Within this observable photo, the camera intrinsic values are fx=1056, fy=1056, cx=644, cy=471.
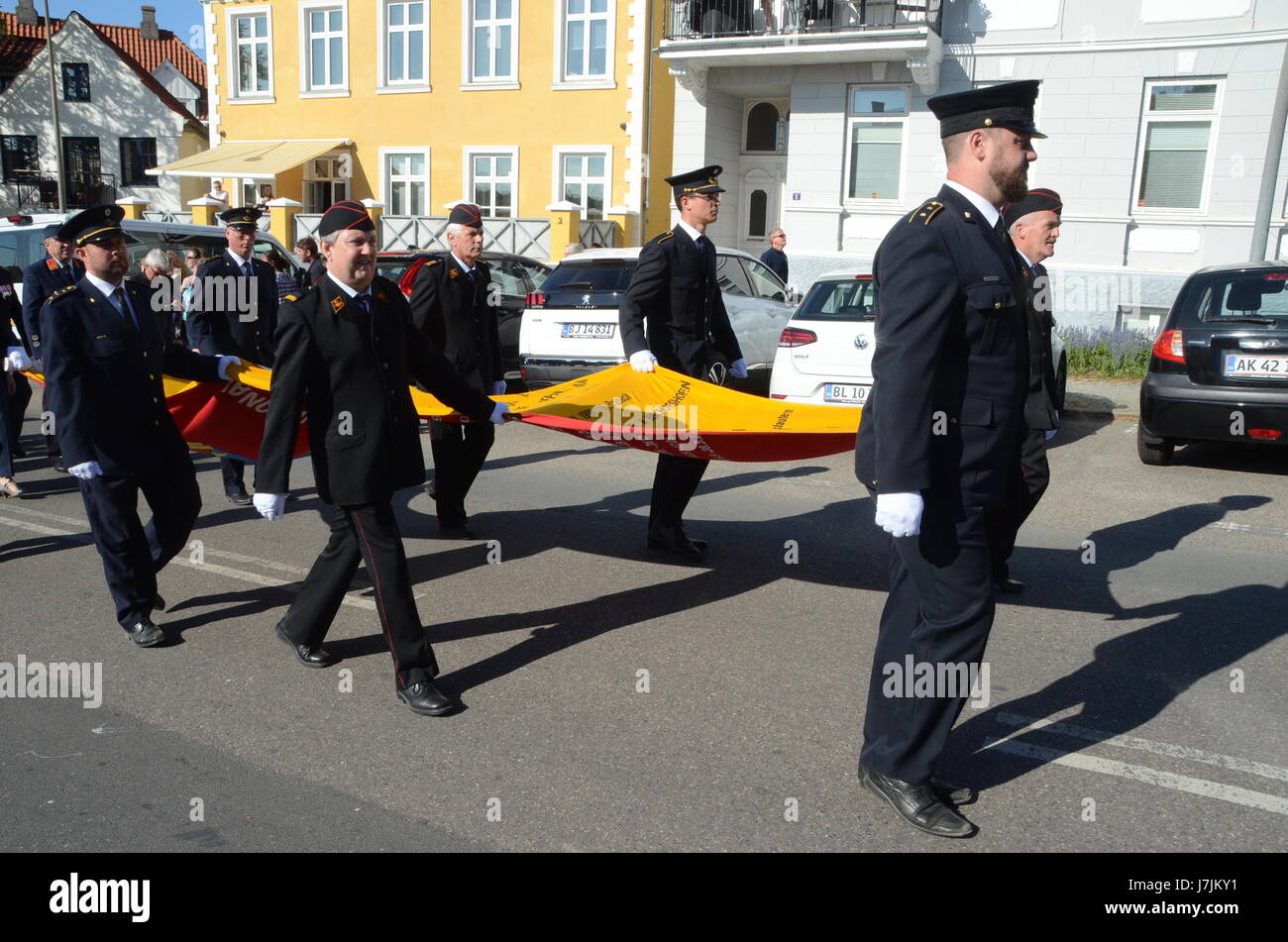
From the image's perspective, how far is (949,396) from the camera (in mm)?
3381

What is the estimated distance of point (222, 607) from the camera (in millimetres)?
5871

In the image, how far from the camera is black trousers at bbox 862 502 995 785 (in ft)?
11.3

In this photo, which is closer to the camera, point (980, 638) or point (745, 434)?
point (980, 638)

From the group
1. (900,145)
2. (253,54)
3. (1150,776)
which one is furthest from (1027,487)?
(253,54)

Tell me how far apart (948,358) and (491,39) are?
26.3 metres

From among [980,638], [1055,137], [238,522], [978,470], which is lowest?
[238,522]

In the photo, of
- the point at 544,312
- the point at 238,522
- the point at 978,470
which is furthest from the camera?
the point at 544,312

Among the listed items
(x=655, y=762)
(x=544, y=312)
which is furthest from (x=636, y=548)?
(x=544, y=312)

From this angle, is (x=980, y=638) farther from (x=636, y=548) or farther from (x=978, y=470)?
(x=636, y=548)

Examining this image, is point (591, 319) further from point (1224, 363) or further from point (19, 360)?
point (1224, 363)

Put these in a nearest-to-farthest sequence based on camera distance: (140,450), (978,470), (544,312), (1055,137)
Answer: (978,470)
(140,450)
(544,312)
(1055,137)

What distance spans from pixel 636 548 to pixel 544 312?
5.63 metres

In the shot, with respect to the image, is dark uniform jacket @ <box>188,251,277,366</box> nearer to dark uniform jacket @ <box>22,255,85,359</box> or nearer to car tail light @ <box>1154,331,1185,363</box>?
dark uniform jacket @ <box>22,255,85,359</box>

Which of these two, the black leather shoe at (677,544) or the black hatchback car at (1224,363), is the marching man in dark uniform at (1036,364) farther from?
the black hatchback car at (1224,363)
